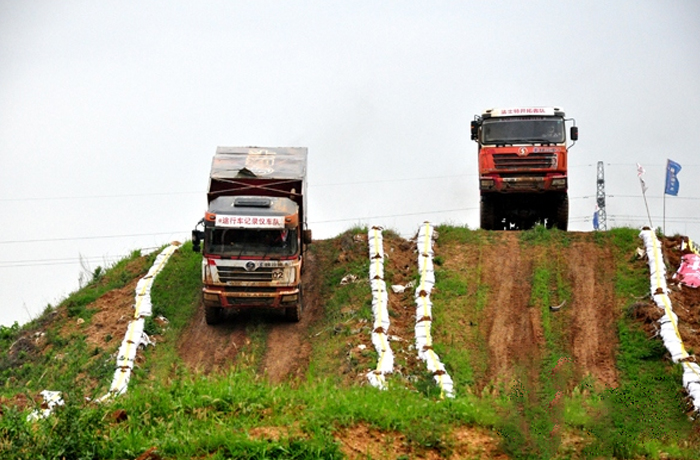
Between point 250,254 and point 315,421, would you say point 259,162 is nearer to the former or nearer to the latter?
point 250,254

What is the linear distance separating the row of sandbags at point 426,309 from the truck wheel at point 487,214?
7.94 ft

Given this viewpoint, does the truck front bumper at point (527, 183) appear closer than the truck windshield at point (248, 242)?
No

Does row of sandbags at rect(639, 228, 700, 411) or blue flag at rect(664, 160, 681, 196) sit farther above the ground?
blue flag at rect(664, 160, 681, 196)

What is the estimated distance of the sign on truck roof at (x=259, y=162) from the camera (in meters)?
25.9

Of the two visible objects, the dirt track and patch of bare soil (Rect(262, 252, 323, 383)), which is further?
patch of bare soil (Rect(262, 252, 323, 383))

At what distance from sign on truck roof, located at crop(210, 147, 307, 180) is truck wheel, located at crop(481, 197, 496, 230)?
21.0 feet

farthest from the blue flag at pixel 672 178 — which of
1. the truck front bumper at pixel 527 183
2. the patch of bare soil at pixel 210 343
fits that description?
the patch of bare soil at pixel 210 343

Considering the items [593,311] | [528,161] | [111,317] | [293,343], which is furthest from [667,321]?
[111,317]

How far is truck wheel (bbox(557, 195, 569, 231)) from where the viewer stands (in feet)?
97.7

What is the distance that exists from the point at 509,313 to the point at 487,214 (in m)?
7.35

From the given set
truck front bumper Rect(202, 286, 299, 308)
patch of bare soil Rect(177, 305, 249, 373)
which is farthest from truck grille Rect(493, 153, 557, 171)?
patch of bare soil Rect(177, 305, 249, 373)

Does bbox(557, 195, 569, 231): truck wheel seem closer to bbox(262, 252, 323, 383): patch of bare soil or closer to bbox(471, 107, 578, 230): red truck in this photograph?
bbox(471, 107, 578, 230): red truck

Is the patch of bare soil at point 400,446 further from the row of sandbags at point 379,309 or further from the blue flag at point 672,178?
the blue flag at point 672,178

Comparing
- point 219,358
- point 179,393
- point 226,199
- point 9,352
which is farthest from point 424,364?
point 9,352
